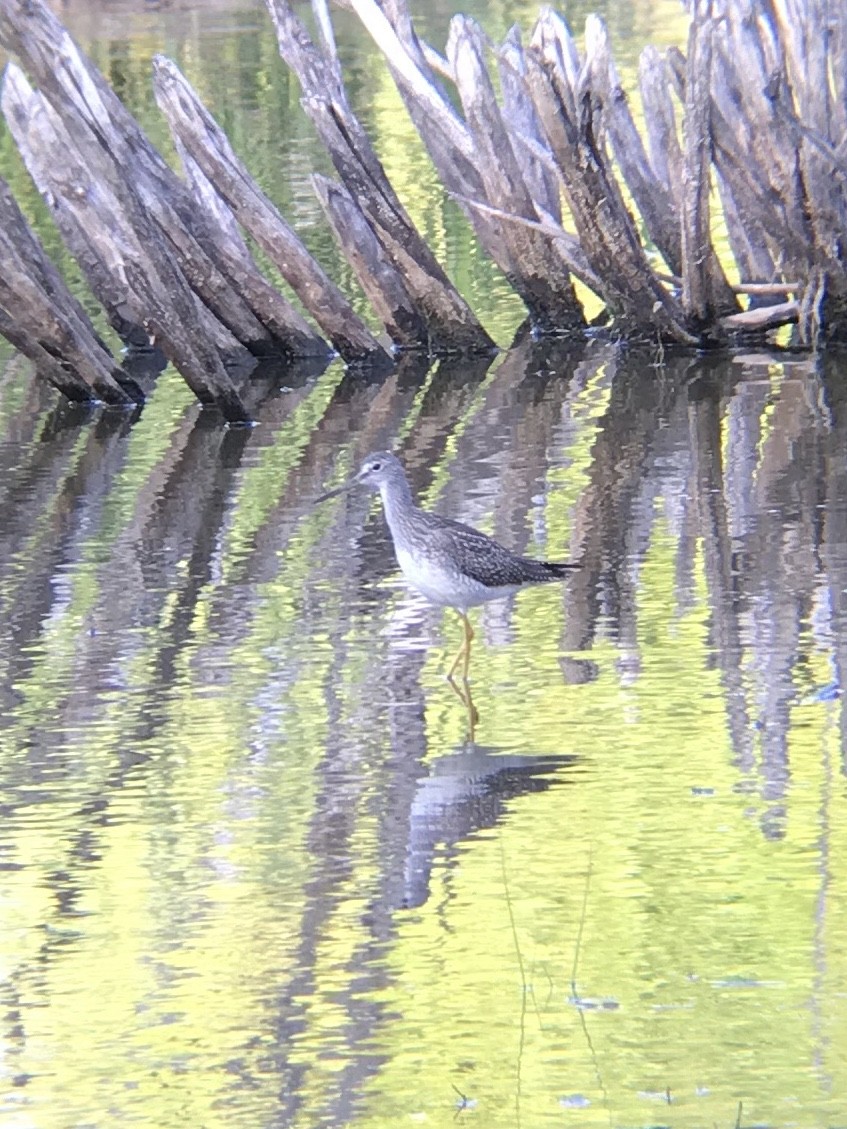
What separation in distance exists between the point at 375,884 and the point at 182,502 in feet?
19.8

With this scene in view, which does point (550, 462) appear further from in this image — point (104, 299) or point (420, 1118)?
point (420, 1118)

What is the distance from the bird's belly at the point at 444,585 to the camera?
898 cm

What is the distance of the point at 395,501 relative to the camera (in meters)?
9.55

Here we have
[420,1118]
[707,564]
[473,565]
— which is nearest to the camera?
[420,1118]

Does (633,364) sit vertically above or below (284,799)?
above

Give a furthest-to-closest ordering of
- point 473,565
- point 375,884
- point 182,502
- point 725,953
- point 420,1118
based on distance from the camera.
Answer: point 182,502, point 473,565, point 375,884, point 725,953, point 420,1118

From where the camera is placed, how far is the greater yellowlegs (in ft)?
29.5

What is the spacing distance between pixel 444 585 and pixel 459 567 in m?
0.09

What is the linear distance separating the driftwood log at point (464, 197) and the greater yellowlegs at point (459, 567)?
485cm

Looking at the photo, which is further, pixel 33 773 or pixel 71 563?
pixel 71 563

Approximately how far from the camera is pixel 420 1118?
5.23 meters

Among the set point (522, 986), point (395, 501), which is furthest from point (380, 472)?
point (522, 986)

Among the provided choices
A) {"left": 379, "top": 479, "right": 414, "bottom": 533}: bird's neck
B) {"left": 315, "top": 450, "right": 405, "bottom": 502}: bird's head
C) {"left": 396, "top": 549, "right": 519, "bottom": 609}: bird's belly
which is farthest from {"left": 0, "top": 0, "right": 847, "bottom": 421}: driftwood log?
{"left": 396, "top": 549, "right": 519, "bottom": 609}: bird's belly

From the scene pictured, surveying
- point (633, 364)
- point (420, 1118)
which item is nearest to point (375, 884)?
point (420, 1118)
